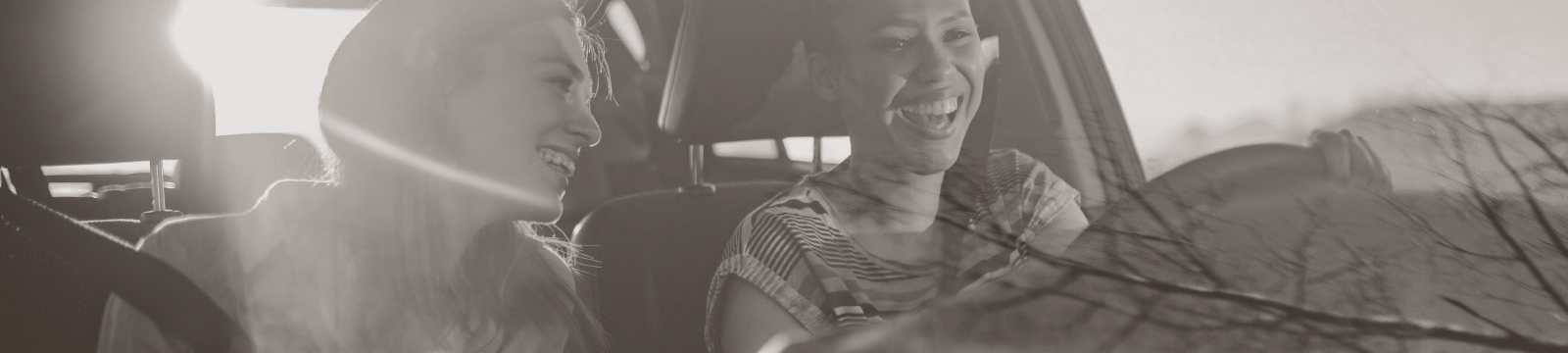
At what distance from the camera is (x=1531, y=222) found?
0.76ft

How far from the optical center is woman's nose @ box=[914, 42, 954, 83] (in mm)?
769

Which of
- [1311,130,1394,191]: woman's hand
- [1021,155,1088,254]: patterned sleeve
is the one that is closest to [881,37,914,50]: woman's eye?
[1021,155,1088,254]: patterned sleeve

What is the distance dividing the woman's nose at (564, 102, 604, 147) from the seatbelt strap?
26cm

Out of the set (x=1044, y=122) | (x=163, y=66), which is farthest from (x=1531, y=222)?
(x=163, y=66)

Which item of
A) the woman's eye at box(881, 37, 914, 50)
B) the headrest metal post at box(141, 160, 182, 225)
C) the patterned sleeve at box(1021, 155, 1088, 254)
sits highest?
the woman's eye at box(881, 37, 914, 50)

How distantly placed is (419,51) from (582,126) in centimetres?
13

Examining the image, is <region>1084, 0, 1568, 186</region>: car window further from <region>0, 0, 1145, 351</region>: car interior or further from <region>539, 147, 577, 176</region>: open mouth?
<region>539, 147, 577, 176</region>: open mouth

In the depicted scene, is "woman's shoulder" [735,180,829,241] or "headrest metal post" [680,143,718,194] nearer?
"woman's shoulder" [735,180,829,241]

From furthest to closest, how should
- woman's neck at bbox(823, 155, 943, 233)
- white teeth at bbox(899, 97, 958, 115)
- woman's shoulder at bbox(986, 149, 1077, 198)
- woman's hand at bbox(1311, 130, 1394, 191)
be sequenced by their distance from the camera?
white teeth at bbox(899, 97, 958, 115), woman's shoulder at bbox(986, 149, 1077, 198), woman's neck at bbox(823, 155, 943, 233), woman's hand at bbox(1311, 130, 1394, 191)

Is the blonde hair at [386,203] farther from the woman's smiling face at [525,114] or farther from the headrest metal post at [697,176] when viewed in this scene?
the headrest metal post at [697,176]

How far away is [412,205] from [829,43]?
332mm

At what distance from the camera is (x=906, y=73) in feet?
2.61

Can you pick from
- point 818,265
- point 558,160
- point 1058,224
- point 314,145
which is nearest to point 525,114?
point 558,160

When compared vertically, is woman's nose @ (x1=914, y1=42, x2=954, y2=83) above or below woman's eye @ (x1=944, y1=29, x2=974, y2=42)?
below
